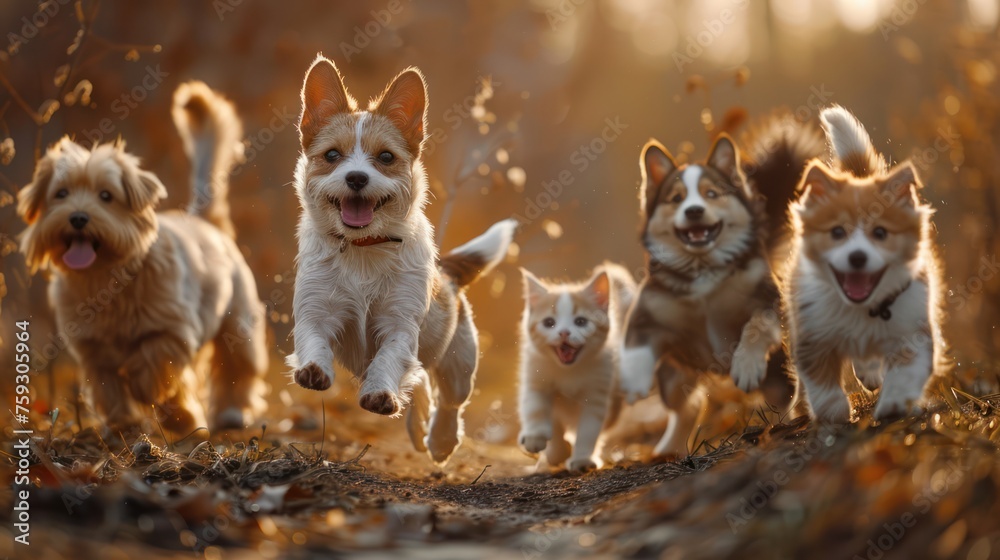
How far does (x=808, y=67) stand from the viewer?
10.8m

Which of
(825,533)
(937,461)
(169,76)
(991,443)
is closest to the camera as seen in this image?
(825,533)

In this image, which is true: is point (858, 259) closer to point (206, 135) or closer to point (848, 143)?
point (848, 143)

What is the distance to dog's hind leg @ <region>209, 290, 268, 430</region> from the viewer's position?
568cm

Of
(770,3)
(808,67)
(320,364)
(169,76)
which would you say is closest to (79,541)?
(320,364)

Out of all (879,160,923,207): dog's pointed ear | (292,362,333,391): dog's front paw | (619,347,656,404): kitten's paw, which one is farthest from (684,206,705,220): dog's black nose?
(292,362,333,391): dog's front paw

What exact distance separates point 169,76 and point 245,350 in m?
3.44

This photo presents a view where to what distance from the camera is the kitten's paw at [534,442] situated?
478 centimetres

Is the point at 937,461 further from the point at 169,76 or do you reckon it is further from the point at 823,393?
the point at 169,76

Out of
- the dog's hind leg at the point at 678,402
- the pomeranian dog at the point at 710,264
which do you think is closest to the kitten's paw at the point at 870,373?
the pomeranian dog at the point at 710,264

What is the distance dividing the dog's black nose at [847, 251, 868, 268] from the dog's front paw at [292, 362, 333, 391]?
2.05 metres

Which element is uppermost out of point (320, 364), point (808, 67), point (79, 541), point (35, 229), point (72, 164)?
point (808, 67)

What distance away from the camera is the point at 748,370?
13.0 ft

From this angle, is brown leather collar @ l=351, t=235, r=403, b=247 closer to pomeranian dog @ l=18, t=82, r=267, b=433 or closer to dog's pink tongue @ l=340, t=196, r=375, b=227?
dog's pink tongue @ l=340, t=196, r=375, b=227

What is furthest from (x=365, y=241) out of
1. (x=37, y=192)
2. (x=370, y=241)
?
(x=37, y=192)
